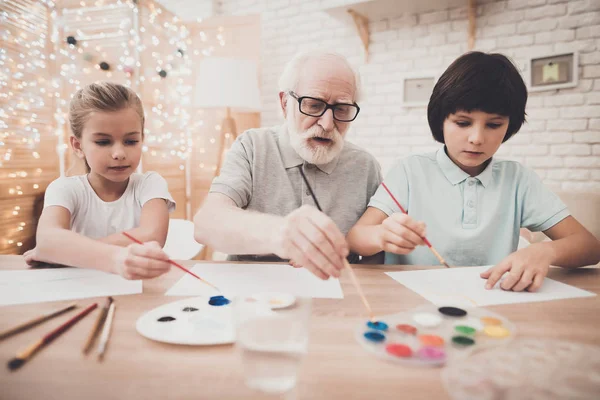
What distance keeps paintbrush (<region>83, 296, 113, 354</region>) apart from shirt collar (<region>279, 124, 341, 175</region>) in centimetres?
81

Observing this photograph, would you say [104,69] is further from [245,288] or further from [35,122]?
[245,288]

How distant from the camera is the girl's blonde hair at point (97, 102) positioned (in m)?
1.20

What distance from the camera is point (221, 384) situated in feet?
1.47

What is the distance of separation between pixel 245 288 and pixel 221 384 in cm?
35

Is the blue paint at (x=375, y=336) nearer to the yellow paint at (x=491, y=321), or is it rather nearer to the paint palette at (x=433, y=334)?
the paint palette at (x=433, y=334)

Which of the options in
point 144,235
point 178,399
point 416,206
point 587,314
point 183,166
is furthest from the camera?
point 183,166

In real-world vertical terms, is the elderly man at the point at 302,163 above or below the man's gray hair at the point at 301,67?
below

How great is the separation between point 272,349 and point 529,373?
0.31 m

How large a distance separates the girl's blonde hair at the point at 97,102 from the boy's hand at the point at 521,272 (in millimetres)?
1154

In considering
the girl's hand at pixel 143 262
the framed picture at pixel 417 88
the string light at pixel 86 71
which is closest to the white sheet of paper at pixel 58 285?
the girl's hand at pixel 143 262

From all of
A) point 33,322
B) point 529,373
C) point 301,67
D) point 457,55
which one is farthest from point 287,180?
point 457,55

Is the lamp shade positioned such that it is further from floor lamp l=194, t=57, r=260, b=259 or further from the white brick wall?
the white brick wall

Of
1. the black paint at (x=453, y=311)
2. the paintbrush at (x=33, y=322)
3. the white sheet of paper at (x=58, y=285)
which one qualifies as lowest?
the paintbrush at (x=33, y=322)

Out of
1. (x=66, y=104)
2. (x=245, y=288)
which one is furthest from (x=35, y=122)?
(x=245, y=288)
